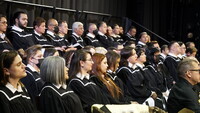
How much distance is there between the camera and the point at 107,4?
1091 cm

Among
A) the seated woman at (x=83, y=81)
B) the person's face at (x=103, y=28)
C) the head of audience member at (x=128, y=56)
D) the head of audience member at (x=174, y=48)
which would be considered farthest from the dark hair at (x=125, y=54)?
the person's face at (x=103, y=28)

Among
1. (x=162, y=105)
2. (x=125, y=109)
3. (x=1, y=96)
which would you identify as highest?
(x=1, y=96)

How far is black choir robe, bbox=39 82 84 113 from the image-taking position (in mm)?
3465

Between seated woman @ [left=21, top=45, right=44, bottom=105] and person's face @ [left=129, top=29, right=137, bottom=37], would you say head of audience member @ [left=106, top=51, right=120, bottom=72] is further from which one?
person's face @ [left=129, top=29, right=137, bottom=37]

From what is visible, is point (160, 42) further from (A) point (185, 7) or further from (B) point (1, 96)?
(B) point (1, 96)

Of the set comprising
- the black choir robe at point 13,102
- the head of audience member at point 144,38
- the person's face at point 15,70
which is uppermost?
the person's face at point 15,70

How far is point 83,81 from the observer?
4.12 metres

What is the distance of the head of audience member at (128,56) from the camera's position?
5637mm

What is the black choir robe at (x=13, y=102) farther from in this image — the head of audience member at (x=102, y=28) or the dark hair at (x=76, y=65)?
the head of audience member at (x=102, y=28)

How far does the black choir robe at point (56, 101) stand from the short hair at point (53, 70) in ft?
0.25

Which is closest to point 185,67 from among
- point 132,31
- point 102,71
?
point 102,71

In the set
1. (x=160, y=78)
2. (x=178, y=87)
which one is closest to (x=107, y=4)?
(x=160, y=78)

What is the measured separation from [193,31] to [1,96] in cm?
991

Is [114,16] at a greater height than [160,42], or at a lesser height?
greater
